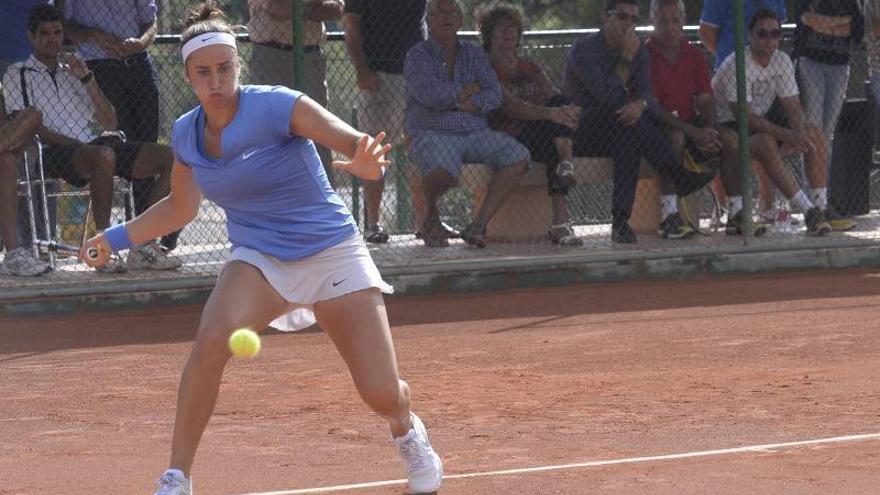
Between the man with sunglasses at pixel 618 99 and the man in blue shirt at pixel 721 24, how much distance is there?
107cm

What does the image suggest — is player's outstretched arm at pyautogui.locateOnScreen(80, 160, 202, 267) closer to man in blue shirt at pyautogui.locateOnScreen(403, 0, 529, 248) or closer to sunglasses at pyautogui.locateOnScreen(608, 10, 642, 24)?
man in blue shirt at pyautogui.locateOnScreen(403, 0, 529, 248)

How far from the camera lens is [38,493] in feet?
19.9

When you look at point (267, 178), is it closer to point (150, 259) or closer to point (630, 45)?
point (150, 259)

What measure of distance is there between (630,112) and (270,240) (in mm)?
6963

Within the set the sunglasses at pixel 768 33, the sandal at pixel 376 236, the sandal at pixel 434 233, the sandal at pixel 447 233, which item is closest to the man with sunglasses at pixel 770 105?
the sunglasses at pixel 768 33

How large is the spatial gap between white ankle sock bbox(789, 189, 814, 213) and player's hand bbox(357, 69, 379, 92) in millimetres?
3469

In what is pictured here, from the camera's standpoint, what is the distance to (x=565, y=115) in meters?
12.1

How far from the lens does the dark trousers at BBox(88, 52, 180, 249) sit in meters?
11.5

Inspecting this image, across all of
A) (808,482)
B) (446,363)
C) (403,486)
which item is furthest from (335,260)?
(446,363)

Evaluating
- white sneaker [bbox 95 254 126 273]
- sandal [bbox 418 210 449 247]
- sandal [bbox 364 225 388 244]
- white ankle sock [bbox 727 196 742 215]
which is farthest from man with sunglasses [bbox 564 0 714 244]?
white sneaker [bbox 95 254 126 273]

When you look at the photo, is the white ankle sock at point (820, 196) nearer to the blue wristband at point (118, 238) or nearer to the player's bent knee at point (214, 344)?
the blue wristband at point (118, 238)

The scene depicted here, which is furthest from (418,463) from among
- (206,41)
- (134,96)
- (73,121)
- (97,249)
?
(134,96)

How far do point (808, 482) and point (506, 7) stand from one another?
6933 millimetres

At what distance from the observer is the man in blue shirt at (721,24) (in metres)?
13.1
